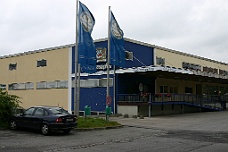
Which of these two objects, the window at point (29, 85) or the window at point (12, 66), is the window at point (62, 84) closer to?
the window at point (29, 85)

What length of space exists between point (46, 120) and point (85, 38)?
6.45 metres

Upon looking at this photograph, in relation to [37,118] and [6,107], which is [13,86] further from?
[37,118]

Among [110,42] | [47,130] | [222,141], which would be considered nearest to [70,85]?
[110,42]

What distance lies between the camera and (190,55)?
40.8m

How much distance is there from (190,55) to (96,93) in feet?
55.5

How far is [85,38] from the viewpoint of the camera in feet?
62.8

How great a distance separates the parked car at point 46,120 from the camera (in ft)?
47.8

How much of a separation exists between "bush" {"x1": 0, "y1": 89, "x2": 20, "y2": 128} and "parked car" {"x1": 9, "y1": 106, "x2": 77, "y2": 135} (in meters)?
1.69

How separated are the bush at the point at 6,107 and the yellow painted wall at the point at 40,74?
46.9 ft

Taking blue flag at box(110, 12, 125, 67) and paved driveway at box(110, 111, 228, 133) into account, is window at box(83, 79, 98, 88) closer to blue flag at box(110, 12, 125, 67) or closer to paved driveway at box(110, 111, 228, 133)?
paved driveway at box(110, 111, 228, 133)

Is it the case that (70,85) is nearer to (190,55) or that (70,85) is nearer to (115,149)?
(190,55)

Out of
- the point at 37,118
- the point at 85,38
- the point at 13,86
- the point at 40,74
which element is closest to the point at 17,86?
the point at 13,86

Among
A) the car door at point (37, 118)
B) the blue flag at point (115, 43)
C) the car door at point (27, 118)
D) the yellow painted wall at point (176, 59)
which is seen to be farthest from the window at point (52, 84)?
the car door at point (37, 118)

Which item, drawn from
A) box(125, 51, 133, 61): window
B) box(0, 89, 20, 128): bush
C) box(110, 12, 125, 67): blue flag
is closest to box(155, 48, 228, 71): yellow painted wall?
box(125, 51, 133, 61): window
